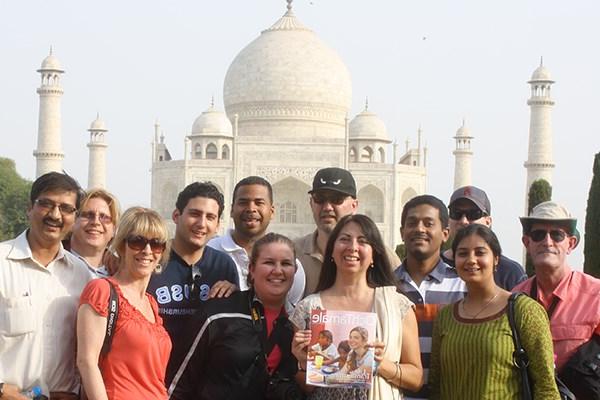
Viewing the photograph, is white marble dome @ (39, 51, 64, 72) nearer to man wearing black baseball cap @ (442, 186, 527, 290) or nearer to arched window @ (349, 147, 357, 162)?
arched window @ (349, 147, 357, 162)

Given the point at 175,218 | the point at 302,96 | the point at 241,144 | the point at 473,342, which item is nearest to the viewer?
the point at 473,342

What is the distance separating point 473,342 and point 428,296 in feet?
1.95

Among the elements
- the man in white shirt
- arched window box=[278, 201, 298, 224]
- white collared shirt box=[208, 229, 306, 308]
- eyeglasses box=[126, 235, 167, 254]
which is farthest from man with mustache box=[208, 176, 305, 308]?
arched window box=[278, 201, 298, 224]

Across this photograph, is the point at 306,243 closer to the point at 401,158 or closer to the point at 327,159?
the point at 327,159

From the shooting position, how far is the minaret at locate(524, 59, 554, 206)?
2969 cm

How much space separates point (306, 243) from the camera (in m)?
4.98

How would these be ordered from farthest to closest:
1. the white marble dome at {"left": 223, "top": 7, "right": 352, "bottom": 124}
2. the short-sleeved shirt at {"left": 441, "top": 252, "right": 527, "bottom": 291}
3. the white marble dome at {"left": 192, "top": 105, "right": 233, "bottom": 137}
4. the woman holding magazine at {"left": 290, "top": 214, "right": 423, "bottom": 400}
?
the white marble dome at {"left": 223, "top": 7, "right": 352, "bottom": 124}
the white marble dome at {"left": 192, "top": 105, "right": 233, "bottom": 137}
the short-sleeved shirt at {"left": 441, "top": 252, "right": 527, "bottom": 291}
the woman holding magazine at {"left": 290, "top": 214, "right": 423, "bottom": 400}

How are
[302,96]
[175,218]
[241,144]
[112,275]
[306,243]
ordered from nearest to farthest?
[112,275]
[175,218]
[306,243]
[241,144]
[302,96]

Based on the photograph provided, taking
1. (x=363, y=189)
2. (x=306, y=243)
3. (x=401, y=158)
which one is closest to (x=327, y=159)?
(x=363, y=189)

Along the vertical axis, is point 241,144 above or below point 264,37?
below

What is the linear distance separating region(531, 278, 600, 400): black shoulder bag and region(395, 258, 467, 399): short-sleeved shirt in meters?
0.56

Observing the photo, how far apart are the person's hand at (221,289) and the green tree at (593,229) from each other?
22.4 feet

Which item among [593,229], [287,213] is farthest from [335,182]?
[287,213]

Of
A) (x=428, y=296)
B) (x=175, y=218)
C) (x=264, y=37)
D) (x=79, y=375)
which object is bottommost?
(x=79, y=375)
